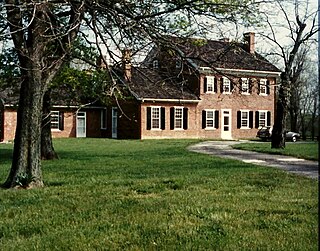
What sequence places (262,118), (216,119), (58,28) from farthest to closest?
(262,118) < (216,119) < (58,28)

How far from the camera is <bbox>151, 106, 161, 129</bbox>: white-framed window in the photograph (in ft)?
150

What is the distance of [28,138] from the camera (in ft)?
42.3

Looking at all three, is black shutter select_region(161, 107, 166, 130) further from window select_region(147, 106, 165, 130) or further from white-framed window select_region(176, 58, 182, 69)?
white-framed window select_region(176, 58, 182, 69)

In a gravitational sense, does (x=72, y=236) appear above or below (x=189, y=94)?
below

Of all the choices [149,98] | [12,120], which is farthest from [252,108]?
[12,120]

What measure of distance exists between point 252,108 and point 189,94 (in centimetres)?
711

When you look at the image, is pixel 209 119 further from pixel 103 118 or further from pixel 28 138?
pixel 28 138

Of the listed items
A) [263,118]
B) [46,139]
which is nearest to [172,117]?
[263,118]

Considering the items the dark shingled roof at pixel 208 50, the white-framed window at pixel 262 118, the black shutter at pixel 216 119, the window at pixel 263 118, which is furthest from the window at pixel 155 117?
the dark shingled roof at pixel 208 50

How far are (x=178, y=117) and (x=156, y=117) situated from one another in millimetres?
2100

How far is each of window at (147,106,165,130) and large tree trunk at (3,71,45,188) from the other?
3251 cm

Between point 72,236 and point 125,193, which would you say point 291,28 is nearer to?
point 125,193

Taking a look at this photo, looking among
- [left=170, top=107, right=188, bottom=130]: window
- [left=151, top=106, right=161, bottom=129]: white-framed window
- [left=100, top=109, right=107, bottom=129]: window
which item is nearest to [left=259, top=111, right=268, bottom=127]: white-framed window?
[left=170, top=107, right=188, bottom=130]: window

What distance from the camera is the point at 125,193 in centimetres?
1152
